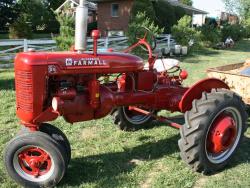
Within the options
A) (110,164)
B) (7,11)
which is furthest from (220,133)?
(7,11)

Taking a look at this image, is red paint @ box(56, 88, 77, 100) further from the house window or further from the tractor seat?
the house window

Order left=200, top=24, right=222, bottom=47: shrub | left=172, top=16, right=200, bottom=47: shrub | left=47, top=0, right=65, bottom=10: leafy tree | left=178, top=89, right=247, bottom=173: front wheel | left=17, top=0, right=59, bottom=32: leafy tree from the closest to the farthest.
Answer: left=178, top=89, right=247, bottom=173: front wheel → left=172, top=16, right=200, bottom=47: shrub → left=200, top=24, right=222, bottom=47: shrub → left=17, top=0, right=59, bottom=32: leafy tree → left=47, top=0, right=65, bottom=10: leafy tree

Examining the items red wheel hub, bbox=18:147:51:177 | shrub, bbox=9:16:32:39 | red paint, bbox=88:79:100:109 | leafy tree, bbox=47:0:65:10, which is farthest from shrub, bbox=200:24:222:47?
leafy tree, bbox=47:0:65:10

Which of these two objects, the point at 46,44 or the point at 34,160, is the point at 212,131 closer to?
the point at 34,160

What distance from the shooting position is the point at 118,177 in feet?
13.3

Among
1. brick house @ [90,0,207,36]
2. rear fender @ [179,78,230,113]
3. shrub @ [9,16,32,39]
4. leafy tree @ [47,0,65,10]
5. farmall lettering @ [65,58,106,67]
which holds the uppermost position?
leafy tree @ [47,0,65,10]

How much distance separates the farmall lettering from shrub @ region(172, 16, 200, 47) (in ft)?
52.8

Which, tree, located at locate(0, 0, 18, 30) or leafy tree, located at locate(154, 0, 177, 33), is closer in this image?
leafy tree, located at locate(154, 0, 177, 33)

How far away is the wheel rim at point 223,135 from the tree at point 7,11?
31081mm

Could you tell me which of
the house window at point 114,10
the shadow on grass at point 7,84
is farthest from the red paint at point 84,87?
the house window at point 114,10

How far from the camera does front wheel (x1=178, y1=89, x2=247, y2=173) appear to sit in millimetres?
3947

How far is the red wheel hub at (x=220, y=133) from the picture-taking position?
164 inches

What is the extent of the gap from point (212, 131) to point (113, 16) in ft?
86.5

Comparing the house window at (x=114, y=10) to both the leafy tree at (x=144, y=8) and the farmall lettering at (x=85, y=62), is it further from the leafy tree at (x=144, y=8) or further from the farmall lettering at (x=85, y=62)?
the farmall lettering at (x=85, y=62)
